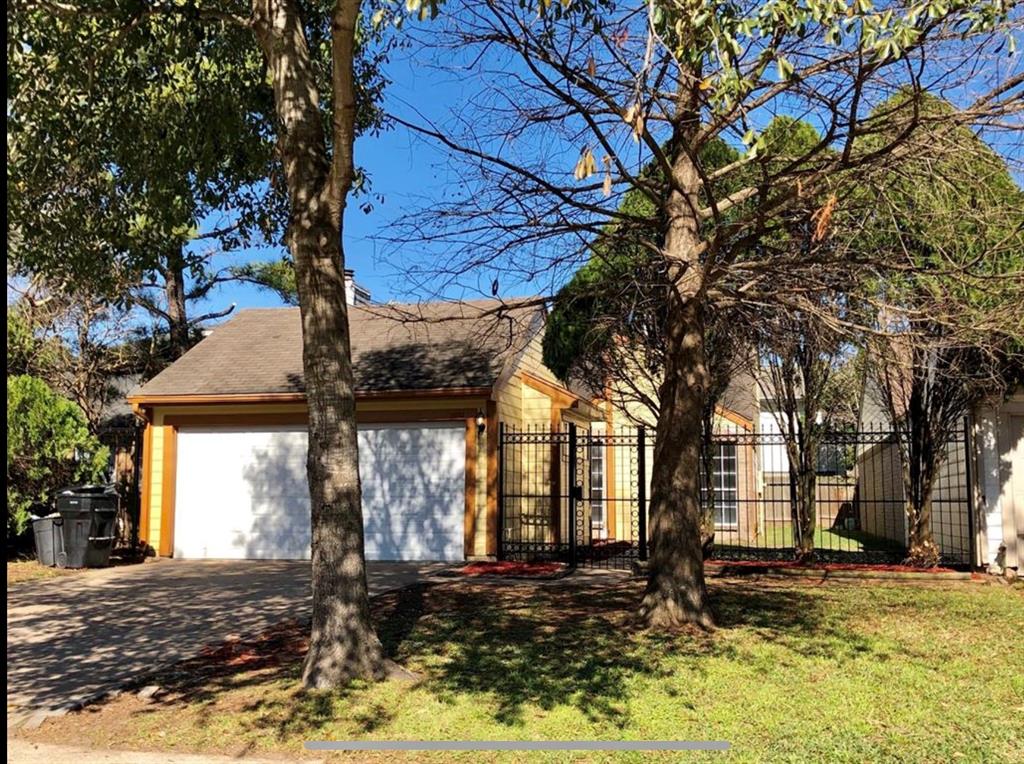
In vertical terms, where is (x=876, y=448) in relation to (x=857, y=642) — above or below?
above

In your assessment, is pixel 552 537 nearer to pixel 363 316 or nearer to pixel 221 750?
pixel 363 316

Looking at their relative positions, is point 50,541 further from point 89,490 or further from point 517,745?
point 517,745

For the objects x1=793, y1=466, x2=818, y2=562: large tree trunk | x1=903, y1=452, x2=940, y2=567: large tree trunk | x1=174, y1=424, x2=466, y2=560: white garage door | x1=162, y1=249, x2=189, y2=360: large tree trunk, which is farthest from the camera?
x1=162, y1=249, x2=189, y2=360: large tree trunk

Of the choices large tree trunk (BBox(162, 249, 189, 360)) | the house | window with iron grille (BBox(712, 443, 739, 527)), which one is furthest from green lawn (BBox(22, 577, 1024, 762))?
large tree trunk (BBox(162, 249, 189, 360))

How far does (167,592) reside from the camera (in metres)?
11.4

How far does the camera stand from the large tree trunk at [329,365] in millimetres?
6590

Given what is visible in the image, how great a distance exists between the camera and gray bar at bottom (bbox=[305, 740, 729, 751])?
514 centimetres

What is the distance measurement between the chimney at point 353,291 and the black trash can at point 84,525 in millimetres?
6206

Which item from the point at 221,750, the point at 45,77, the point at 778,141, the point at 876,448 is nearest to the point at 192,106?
the point at 45,77

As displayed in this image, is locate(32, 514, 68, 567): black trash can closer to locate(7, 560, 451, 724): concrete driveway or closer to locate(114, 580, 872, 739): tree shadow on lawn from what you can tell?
locate(7, 560, 451, 724): concrete driveway

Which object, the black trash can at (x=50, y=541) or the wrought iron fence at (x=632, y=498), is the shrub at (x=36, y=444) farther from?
the wrought iron fence at (x=632, y=498)

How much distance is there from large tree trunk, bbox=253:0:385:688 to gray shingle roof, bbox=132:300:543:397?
6791mm

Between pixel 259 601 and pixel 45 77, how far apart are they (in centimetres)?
624

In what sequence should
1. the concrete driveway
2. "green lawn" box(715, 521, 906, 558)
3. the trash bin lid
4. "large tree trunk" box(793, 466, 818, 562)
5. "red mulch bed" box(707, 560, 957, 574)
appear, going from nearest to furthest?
1. the concrete driveway
2. "red mulch bed" box(707, 560, 957, 574)
3. "large tree trunk" box(793, 466, 818, 562)
4. the trash bin lid
5. "green lawn" box(715, 521, 906, 558)
